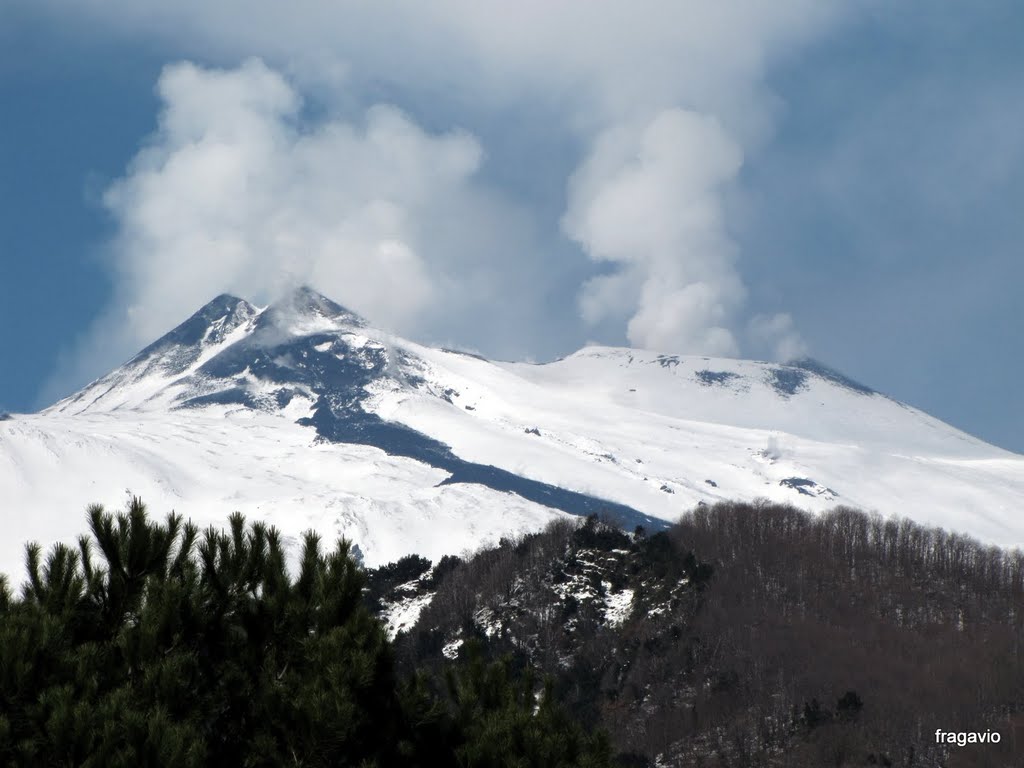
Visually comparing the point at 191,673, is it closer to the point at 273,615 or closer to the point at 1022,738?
the point at 273,615

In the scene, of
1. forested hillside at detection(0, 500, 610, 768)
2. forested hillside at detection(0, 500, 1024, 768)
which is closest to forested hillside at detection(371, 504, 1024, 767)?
forested hillside at detection(0, 500, 1024, 768)

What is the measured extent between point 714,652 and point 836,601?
1645 centimetres

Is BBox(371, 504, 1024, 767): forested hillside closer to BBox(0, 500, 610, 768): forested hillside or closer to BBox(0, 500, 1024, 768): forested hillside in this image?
BBox(0, 500, 1024, 768): forested hillside

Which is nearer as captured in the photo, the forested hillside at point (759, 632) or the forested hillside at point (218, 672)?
the forested hillside at point (218, 672)

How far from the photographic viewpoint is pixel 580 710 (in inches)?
2522

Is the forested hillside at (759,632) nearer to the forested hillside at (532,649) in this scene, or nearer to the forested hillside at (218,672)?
the forested hillside at (532,649)

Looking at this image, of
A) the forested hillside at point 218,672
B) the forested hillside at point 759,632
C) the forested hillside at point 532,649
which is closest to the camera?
the forested hillside at point 218,672

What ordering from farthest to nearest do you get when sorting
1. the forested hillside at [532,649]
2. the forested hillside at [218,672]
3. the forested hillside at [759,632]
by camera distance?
the forested hillside at [759,632], the forested hillside at [532,649], the forested hillside at [218,672]

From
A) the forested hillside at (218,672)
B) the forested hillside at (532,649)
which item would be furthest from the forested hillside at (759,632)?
the forested hillside at (218,672)

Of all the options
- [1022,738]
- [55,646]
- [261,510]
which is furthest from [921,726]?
[261,510]

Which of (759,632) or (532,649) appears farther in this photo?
(759,632)

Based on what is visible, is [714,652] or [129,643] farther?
[714,652]

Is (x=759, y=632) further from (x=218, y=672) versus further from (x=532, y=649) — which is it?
(x=218, y=672)

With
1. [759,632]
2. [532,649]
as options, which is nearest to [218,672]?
[532,649]
